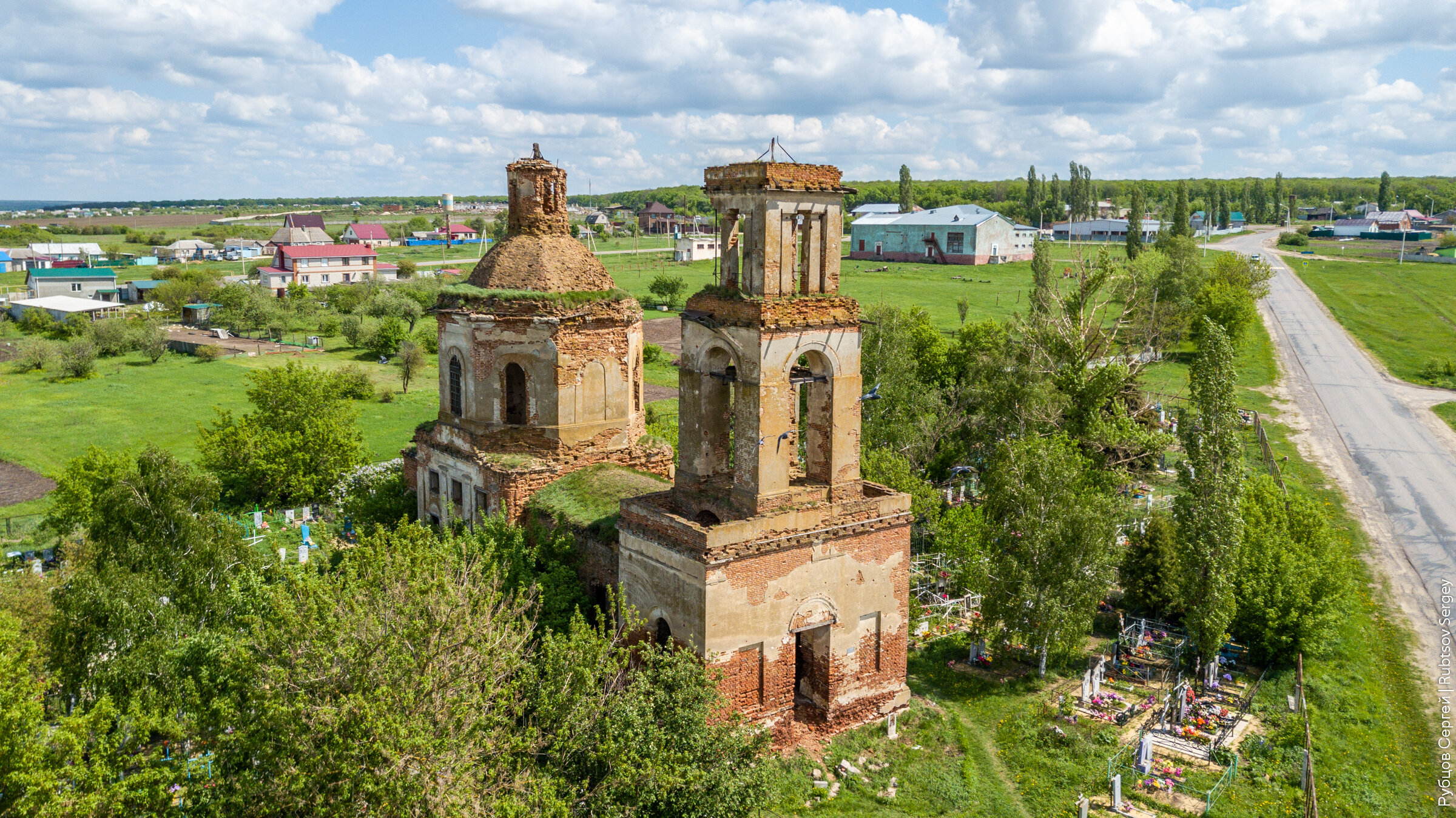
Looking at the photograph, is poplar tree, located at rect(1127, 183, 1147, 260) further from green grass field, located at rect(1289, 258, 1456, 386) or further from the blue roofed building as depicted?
the blue roofed building

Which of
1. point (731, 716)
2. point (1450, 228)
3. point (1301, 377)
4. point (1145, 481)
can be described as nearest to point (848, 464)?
point (731, 716)

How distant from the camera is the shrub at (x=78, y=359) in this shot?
6981 centimetres

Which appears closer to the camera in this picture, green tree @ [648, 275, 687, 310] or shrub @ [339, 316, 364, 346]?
shrub @ [339, 316, 364, 346]

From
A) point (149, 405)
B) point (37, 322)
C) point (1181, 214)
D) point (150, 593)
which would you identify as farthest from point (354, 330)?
point (1181, 214)

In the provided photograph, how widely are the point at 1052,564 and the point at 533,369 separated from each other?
47.4 feet

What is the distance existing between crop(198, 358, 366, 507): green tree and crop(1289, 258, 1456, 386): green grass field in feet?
201

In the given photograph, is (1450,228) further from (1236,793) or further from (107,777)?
(107,777)

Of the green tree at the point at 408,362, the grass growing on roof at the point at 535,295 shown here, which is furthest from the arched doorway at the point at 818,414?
the green tree at the point at 408,362

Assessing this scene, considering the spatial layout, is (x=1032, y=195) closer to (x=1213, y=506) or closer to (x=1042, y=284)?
(x=1042, y=284)

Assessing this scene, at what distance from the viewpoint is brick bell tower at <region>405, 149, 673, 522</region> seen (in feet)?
89.2

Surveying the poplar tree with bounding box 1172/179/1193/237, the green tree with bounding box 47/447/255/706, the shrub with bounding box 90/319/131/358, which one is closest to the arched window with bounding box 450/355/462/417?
the green tree with bounding box 47/447/255/706

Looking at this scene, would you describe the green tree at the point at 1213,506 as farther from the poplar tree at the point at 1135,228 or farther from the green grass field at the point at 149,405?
the poplar tree at the point at 1135,228

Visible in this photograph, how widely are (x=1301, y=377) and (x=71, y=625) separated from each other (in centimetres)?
6490

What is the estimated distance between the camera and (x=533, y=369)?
27.5m
